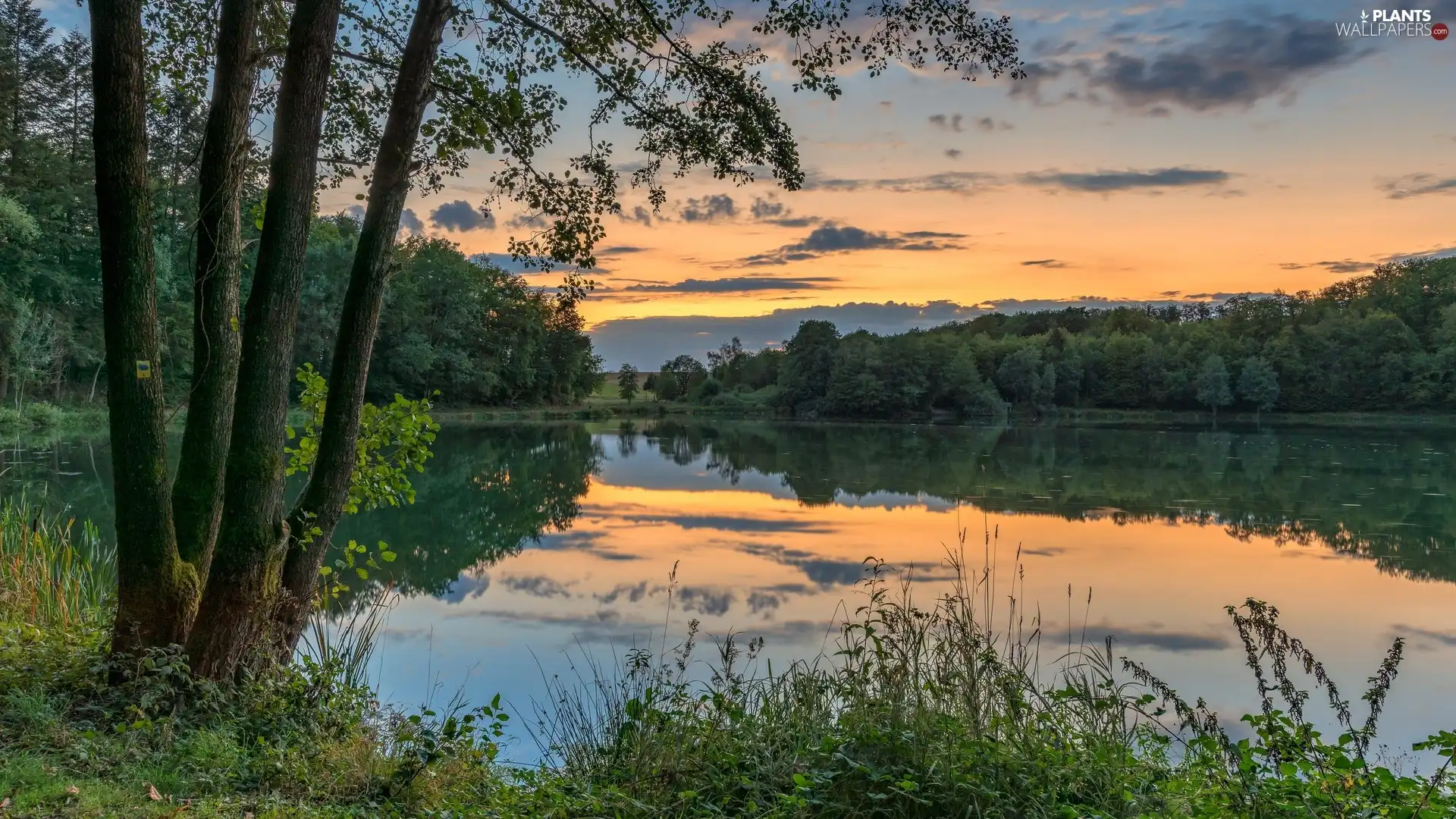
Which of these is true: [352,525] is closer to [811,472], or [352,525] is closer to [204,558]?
[204,558]

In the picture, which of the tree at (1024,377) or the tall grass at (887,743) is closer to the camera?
the tall grass at (887,743)

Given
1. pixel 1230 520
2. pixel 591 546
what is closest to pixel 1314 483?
pixel 1230 520

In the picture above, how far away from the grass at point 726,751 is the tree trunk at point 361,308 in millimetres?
603

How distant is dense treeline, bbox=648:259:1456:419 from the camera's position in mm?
55938

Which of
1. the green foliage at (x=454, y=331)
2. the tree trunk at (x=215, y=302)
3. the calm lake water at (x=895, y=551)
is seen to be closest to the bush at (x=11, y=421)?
the calm lake water at (x=895, y=551)

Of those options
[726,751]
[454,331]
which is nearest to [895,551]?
[726,751]

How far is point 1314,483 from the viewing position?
71.7ft

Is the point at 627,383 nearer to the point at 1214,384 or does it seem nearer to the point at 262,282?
the point at 1214,384

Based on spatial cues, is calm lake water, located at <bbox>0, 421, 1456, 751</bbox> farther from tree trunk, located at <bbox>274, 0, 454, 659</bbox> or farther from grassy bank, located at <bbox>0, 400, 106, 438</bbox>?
grassy bank, located at <bbox>0, 400, 106, 438</bbox>

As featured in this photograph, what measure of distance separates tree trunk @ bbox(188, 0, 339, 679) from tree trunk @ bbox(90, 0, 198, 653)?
27cm

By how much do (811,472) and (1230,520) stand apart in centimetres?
1119

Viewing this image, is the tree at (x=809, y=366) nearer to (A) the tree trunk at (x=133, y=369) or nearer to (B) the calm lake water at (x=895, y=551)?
(B) the calm lake water at (x=895, y=551)

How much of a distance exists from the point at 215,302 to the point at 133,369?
578mm

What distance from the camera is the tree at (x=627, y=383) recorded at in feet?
254
